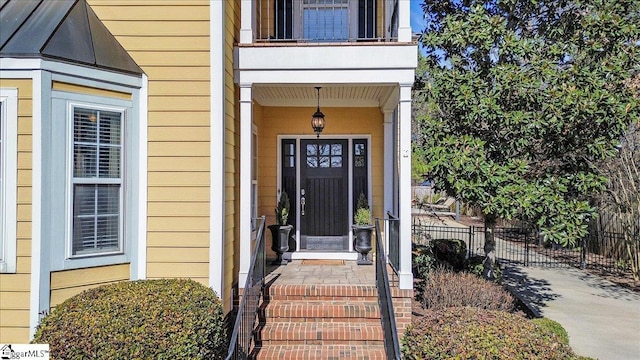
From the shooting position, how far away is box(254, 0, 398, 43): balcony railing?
22.3 feet

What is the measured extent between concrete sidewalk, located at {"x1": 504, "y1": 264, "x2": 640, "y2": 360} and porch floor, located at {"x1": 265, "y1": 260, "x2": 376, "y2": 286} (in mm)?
2826

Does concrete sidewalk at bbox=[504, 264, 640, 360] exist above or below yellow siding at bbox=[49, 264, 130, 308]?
below

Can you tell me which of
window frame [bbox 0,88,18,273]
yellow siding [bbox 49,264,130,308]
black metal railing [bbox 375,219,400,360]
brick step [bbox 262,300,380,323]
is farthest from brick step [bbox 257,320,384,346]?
window frame [bbox 0,88,18,273]

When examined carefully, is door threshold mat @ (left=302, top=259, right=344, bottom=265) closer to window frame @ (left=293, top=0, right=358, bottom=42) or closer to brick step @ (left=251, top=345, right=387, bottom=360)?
brick step @ (left=251, top=345, right=387, bottom=360)

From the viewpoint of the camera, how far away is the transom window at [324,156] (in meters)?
7.34

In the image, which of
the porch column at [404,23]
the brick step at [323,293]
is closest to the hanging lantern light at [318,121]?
the porch column at [404,23]

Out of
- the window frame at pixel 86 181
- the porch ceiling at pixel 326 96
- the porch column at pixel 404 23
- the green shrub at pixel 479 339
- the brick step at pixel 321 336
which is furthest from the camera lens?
the porch ceiling at pixel 326 96

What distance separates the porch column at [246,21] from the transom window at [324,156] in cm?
255

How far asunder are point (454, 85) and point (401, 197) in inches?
69.4

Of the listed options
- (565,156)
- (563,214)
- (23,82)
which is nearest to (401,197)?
(563,214)

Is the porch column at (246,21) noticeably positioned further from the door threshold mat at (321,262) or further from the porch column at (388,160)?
the door threshold mat at (321,262)

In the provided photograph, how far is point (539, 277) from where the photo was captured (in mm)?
9328

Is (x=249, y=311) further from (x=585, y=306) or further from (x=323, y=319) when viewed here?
(x=585, y=306)

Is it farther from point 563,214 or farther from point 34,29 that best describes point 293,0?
point 563,214
